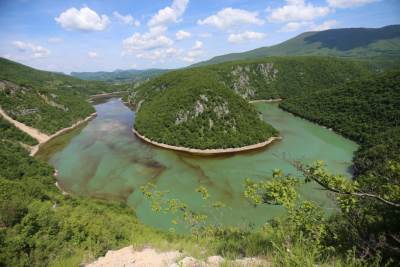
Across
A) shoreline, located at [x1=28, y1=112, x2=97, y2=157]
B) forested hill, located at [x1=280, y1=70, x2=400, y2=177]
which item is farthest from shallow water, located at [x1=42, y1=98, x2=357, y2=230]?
forested hill, located at [x1=280, y1=70, x2=400, y2=177]

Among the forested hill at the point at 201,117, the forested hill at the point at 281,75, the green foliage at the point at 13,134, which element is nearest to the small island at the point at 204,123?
Answer: the forested hill at the point at 201,117

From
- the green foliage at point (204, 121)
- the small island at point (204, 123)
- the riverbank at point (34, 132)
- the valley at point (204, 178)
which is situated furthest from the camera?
the riverbank at point (34, 132)

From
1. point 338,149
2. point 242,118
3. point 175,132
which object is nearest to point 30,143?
point 175,132

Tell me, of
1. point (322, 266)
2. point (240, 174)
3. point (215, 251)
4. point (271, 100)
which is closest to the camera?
point (322, 266)

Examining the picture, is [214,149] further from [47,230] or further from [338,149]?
[47,230]

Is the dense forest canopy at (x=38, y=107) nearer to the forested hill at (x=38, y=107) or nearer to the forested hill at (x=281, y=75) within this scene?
the forested hill at (x=38, y=107)

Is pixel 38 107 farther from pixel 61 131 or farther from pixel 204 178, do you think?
pixel 204 178

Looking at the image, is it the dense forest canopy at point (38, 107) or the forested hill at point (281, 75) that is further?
the forested hill at point (281, 75)

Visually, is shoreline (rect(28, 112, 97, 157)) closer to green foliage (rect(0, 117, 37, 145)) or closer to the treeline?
green foliage (rect(0, 117, 37, 145))
